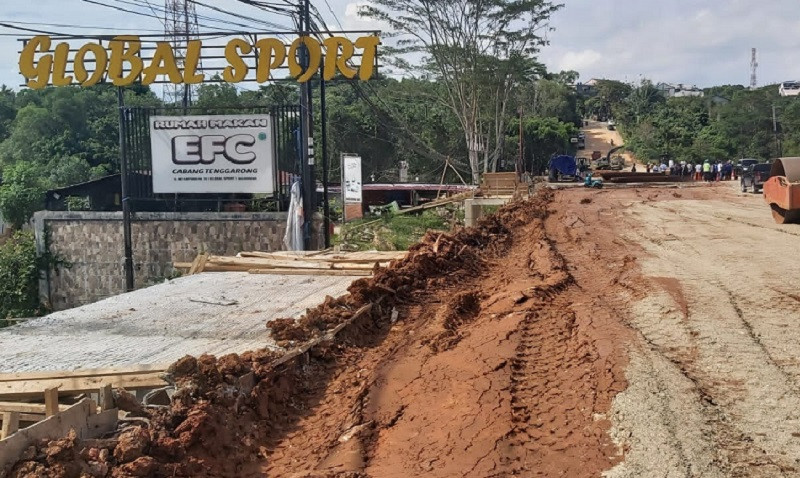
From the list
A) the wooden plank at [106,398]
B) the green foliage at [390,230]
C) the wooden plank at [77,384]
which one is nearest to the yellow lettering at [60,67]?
the green foliage at [390,230]

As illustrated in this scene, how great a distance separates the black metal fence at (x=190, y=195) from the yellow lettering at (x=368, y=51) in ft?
7.20

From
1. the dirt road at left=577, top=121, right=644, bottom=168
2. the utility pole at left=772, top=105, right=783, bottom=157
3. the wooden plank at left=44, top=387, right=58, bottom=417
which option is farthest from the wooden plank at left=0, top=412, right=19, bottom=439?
the dirt road at left=577, top=121, right=644, bottom=168

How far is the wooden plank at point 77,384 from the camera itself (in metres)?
5.02

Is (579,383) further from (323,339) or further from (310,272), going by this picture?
(310,272)

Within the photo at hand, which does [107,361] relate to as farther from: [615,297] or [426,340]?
[615,297]

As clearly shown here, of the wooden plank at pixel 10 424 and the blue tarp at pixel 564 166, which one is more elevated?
the blue tarp at pixel 564 166

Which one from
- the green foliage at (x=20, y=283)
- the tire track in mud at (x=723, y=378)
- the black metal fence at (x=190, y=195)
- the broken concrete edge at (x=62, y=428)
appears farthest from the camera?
the black metal fence at (x=190, y=195)

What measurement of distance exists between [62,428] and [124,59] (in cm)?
1581

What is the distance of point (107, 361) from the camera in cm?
610

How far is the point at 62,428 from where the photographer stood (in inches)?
164

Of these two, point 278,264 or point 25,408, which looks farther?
point 278,264

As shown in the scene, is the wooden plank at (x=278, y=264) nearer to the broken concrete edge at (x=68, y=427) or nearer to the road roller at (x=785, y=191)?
the broken concrete edge at (x=68, y=427)

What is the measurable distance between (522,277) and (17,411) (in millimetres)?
7135

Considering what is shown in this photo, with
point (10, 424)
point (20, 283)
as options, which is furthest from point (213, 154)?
point (10, 424)
